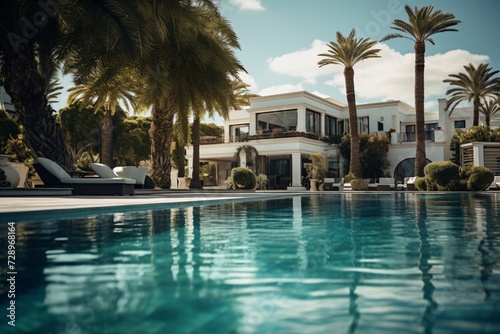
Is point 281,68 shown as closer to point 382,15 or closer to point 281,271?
point 382,15

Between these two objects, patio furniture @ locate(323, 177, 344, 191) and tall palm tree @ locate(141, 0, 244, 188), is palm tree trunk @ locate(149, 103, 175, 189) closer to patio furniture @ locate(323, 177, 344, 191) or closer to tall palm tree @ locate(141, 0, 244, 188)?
tall palm tree @ locate(141, 0, 244, 188)

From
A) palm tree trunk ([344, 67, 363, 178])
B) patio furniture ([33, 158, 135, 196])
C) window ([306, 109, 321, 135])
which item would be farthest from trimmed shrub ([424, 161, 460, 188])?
patio furniture ([33, 158, 135, 196])

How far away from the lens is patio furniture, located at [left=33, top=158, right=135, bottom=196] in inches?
549

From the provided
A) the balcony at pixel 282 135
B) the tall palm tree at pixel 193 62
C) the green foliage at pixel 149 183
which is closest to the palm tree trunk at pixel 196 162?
the green foliage at pixel 149 183

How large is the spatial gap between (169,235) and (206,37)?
12504 millimetres

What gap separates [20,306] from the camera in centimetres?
271

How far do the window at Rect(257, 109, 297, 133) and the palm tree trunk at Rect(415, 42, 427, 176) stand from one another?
11.0 metres

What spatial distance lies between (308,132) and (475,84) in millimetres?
13078

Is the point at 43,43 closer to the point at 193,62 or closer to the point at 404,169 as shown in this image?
the point at 193,62

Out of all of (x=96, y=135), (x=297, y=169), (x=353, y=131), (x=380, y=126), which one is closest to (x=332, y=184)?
(x=353, y=131)

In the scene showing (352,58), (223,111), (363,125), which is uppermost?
(352,58)

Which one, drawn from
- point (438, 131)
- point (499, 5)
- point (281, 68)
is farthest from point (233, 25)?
point (438, 131)

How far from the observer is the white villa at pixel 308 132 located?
32.5 m

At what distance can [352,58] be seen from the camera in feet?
93.8
